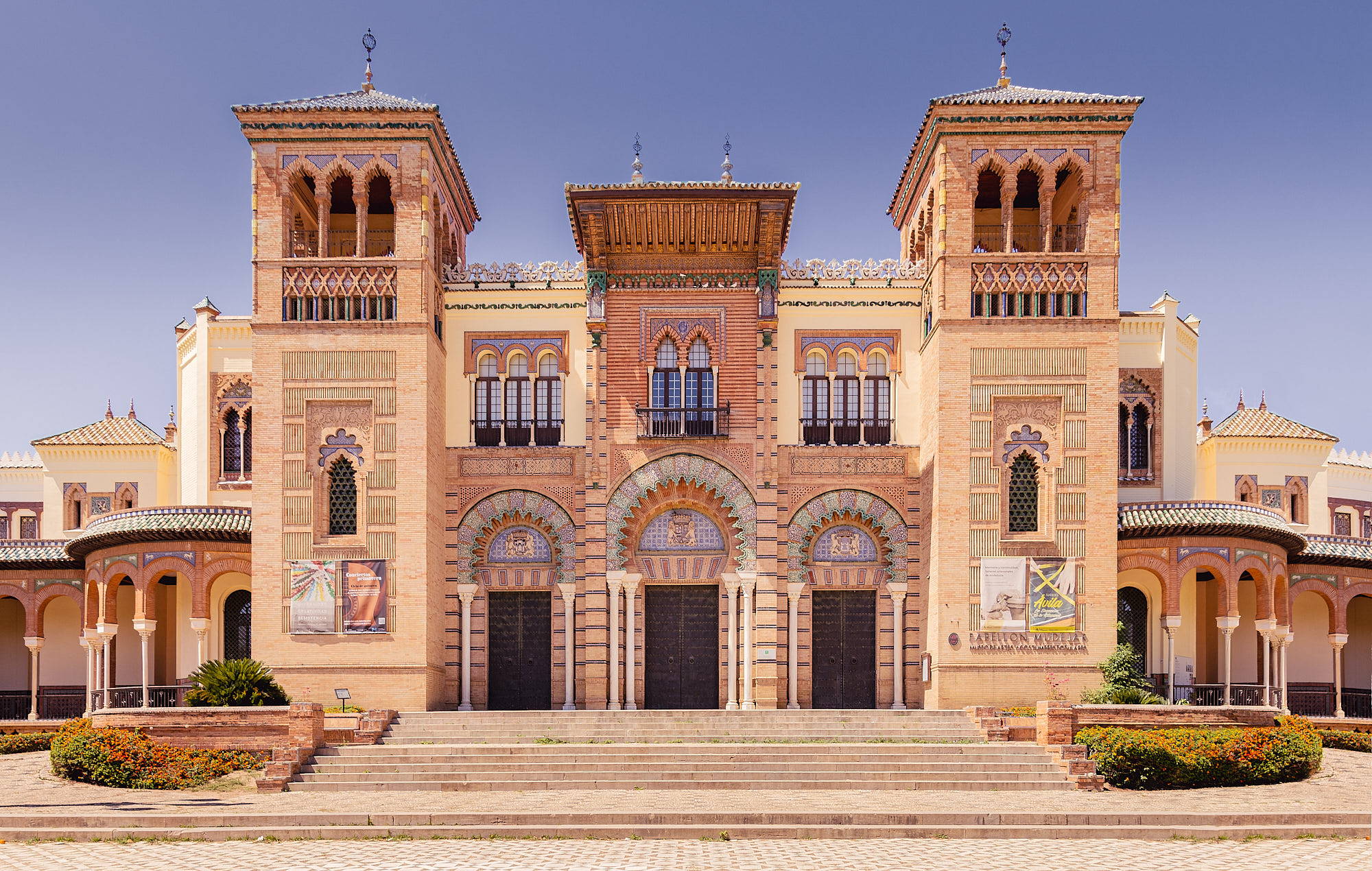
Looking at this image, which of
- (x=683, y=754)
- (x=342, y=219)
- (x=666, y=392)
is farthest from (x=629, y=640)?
(x=342, y=219)

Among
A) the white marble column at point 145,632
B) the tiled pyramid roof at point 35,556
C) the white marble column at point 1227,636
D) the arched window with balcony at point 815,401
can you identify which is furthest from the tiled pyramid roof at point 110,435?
the white marble column at point 1227,636

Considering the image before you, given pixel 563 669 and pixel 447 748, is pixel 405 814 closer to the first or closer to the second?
pixel 447 748

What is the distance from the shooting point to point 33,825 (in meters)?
16.2

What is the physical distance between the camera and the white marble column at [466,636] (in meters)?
25.9

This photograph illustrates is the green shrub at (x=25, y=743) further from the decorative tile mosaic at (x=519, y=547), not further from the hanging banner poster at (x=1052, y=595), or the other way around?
the hanging banner poster at (x=1052, y=595)

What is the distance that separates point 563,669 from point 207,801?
942cm

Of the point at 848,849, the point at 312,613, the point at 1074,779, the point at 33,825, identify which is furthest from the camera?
the point at 312,613

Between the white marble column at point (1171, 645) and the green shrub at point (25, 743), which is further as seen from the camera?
the green shrub at point (25, 743)

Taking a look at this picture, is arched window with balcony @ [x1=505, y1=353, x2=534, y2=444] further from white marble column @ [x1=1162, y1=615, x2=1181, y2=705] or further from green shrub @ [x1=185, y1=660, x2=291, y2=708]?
white marble column @ [x1=1162, y1=615, x2=1181, y2=705]

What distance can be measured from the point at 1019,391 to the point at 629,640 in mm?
9181

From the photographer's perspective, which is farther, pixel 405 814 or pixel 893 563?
pixel 893 563

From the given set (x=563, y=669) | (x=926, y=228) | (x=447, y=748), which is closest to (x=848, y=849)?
(x=447, y=748)

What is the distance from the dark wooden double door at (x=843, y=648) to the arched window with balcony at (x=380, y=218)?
37.4 ft

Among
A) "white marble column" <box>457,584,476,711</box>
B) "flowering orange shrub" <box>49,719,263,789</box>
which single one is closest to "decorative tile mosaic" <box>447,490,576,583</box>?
"white marble column" <box>457,584,476,711</box>
